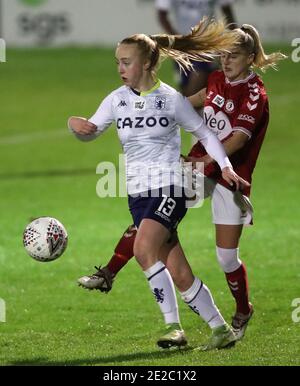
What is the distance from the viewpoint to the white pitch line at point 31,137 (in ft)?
73.0

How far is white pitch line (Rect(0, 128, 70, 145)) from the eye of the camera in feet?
73.0

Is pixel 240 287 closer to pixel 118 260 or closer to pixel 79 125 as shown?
pixel 118 260

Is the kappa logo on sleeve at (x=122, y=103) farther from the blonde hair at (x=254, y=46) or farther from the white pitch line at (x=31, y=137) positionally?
the white pitch line at (x=31, y=137)

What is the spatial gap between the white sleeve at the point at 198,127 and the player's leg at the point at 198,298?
78cm

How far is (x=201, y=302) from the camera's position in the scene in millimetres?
8234

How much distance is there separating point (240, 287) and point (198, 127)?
51.7 inches

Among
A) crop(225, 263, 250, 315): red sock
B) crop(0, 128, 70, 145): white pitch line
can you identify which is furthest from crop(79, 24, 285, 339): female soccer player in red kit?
crop(0, 128, 70, 145): white pitch line

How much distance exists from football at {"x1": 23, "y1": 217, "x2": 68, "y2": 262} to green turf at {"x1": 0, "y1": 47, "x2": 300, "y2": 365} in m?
0.63

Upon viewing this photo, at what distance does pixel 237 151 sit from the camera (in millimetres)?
8547

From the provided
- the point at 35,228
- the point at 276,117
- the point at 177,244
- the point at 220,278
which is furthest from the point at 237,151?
the point at 276,117
